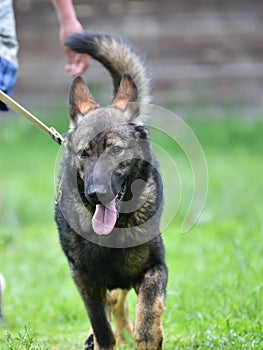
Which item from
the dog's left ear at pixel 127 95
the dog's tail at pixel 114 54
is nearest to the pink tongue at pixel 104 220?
the dog's left ear at pixel 127 95

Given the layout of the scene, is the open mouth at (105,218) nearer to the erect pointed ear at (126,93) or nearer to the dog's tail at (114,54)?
the erect pointed ear at (126,93)

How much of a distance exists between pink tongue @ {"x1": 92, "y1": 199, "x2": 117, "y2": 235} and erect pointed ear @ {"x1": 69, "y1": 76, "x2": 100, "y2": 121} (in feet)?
1.86

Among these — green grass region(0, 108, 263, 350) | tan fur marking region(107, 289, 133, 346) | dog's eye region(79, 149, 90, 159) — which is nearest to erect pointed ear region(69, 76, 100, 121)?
dog's eye region(79, 149, 90, 159)

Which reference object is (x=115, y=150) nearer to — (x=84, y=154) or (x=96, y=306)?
(x=84, y=154)

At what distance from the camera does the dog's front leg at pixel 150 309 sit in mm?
3723

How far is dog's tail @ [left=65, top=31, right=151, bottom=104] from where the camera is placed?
14.6 feet

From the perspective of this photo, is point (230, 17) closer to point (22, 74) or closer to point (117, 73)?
point (22, 74)

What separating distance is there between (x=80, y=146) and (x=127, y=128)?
0.26m

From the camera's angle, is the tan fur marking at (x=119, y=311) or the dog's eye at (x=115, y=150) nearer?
the dog's eye at (x=115, y=150)

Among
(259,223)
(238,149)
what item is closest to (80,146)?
(259,223)

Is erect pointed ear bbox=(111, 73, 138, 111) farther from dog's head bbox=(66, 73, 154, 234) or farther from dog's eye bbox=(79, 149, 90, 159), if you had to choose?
dog's eye bbox=(79, 149, 90, 159)

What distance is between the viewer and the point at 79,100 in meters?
4.16

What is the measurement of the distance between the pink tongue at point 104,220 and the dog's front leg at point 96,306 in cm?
32

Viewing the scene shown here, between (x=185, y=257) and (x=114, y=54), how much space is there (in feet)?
7.50
